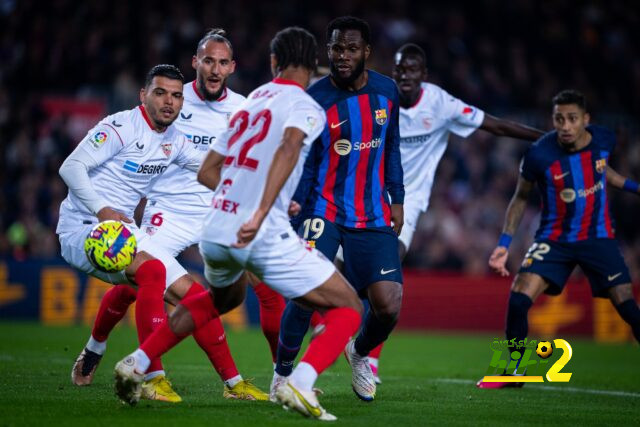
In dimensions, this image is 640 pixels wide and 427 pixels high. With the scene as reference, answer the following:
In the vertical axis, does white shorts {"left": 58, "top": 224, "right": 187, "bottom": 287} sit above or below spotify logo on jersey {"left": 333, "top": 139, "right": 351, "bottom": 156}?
below

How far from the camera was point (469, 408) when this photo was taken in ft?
24.1

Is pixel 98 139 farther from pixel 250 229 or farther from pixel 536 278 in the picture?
pixel 536 278

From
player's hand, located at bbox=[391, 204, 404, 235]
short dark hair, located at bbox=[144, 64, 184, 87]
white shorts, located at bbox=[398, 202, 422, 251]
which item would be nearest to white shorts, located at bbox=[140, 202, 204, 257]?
short dark hair, located at bbox=[144, 64, 184, 87]

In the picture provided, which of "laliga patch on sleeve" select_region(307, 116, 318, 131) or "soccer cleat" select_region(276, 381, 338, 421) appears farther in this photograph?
"laliga patch on sleeve" select_region(307, 116, 318, 131)

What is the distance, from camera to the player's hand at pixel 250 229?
5828 millimetres

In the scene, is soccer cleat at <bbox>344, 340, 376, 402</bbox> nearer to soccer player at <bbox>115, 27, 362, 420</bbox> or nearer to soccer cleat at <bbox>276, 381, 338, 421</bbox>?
soccer player at <bbox>115, 27, 362, 420</bbox>

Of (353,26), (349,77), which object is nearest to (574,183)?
(349,77)

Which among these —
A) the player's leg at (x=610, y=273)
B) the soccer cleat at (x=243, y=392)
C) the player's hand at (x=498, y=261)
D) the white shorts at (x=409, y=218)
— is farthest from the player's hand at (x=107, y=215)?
the player's leg at (x=610, y=273)

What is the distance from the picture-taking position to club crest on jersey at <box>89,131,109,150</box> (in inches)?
295

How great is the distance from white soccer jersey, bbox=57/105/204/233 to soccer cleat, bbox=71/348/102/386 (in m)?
1.17

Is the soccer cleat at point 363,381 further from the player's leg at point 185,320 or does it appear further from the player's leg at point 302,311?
the player's leg at point 185,320

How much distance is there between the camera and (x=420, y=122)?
9734mm

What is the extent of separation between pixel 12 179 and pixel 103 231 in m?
11.6

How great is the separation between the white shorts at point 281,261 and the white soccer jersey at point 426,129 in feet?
12.4
